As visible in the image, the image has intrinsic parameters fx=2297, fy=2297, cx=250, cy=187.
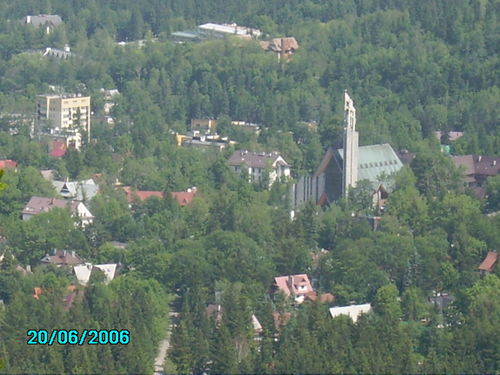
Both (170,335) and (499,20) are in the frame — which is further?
(499,20)

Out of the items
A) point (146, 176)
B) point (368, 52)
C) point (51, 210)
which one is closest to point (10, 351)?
point (51, 210)

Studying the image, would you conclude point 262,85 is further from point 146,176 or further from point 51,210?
point 51,210

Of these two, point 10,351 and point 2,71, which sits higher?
point 10,351

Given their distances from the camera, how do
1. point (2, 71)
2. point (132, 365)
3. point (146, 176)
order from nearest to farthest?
point (132, 365) → point (146, 176) → point (2, 71)

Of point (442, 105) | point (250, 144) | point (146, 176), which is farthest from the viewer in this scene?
point (442, 105)

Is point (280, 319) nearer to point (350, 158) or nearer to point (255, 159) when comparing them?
point (350, 158)

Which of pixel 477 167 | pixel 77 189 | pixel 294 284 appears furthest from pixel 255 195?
pixel 294 284

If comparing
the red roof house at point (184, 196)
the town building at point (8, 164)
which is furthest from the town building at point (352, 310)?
the town building at point (8, 164)
